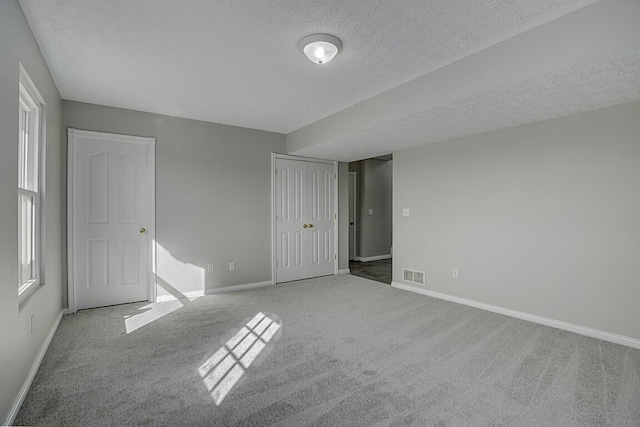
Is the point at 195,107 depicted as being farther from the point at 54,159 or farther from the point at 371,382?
the point at 371,382

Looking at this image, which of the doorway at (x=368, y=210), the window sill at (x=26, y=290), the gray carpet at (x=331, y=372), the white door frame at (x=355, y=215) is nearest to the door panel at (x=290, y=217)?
the gray carpet at (x=331, y=372)

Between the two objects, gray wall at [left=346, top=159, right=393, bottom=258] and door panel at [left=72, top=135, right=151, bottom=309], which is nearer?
door panel at [left=72, top=135, right=151, bottom=309]

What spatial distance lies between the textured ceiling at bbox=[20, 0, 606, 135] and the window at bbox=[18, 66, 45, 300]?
0.47 m

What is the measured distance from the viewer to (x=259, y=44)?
238 cm

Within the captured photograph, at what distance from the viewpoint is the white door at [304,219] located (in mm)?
5082

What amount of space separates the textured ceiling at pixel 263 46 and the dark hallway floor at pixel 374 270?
2.79 meters

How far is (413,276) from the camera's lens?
461 centimetres

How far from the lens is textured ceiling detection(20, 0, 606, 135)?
6.40 ft

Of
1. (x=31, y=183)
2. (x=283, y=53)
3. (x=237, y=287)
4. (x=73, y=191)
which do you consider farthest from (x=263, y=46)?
(x=237, y=287)

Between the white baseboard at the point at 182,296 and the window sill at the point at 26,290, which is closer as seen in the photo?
the window sill at the point at 26,290

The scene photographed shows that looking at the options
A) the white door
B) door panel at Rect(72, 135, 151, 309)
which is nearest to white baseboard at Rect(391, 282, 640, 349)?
the white door

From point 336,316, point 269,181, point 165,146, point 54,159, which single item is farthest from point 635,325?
point 54,159

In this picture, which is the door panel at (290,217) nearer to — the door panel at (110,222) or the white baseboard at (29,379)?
the door panel at (110,222)

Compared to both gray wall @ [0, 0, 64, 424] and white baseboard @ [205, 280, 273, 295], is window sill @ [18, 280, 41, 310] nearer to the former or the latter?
gray wall @ [0, 0, 64, 424]
